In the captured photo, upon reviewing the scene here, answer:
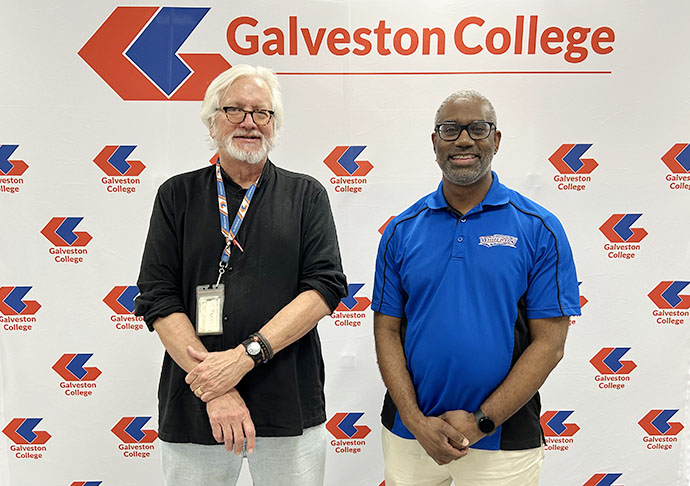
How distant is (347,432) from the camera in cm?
243

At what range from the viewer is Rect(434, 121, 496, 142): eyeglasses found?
143 centimetres

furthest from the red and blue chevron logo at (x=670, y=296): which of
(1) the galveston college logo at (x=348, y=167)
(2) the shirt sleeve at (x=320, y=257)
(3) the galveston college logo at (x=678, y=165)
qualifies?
(2) the shirt sleeve at (x=320, y=257)

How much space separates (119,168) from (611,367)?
97.9 inches

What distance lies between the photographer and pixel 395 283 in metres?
1.54

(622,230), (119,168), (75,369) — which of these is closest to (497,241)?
(622,230)

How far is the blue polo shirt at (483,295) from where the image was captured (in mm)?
1397

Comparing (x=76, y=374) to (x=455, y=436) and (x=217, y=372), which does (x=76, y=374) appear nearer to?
(x=217, y=372)

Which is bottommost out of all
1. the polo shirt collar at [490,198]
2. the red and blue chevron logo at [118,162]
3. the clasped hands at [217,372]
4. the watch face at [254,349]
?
the clasped hands at [217,372]

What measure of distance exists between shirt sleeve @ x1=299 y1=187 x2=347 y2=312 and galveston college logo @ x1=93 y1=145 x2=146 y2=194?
3.83 feet

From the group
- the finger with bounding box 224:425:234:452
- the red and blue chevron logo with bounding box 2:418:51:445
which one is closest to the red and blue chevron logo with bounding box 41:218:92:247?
the red and blue chevron logo with bounding box 2:418:51:445

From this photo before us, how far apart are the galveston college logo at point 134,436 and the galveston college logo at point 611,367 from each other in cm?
214

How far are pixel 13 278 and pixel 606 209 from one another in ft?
9.09

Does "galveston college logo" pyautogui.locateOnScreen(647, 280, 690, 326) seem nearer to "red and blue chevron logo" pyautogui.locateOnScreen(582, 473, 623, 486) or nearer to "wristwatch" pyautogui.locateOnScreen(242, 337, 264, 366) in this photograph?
"red and blue chevron logo" pyautogui.locateOnScreen(582, 473, 623, 486)

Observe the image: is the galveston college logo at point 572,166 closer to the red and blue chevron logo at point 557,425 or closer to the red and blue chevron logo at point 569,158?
the red and blue chevron logo at point 569,158
